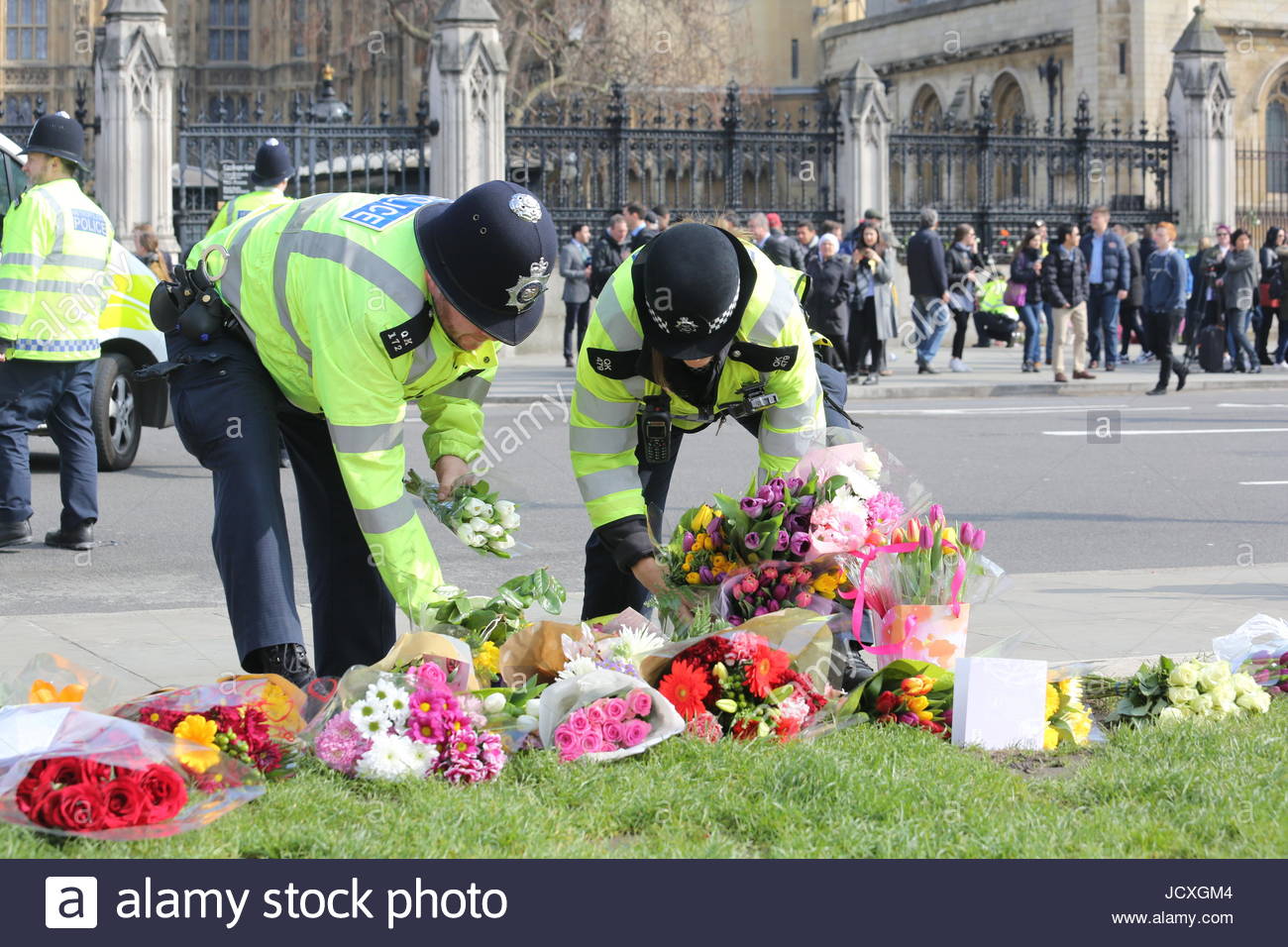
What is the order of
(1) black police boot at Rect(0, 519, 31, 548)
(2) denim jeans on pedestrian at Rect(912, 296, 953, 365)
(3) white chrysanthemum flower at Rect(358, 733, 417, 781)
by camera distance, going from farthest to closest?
(2) denim jeans on pedestrian at Rect(912, 296, 953, 365) → (1) black police boot at Rect(0, 519, 31, 548) → (3) white chrysanthemum flower at Rect(358, 733, 417, 781)

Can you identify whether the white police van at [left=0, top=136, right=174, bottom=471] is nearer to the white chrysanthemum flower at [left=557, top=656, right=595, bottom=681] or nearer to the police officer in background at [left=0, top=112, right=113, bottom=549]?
the police officer in background at [left=0, top=112, right=113, bottom=549]

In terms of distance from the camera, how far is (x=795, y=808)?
157 inches

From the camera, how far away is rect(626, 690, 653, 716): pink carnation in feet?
14.8

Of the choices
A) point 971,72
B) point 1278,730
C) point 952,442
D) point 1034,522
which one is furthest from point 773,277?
point 971,72

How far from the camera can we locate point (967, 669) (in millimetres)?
4734

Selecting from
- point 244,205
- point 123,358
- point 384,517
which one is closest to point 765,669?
point 384,517

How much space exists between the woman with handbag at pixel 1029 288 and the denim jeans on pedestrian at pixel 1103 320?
0.77 metres

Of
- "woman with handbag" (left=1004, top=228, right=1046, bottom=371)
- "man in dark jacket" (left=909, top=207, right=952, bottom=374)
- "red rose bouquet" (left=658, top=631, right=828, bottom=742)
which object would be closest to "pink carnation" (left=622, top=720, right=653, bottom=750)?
"red rose bouquet" (left=658, top=631, right=828, bottom=742)

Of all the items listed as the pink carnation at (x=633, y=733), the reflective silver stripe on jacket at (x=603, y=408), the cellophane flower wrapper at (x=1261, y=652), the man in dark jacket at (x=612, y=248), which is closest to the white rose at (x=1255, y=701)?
the cellophane flower wrapper at (x=1261, y=652)

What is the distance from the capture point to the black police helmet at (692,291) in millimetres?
4488

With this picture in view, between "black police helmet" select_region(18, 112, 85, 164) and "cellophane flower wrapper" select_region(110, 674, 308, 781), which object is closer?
"cellophane flower wrapper" select_region(110, 674, 308, 781)

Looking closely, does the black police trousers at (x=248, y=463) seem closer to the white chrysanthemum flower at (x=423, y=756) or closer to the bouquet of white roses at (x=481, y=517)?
the bouquet of white roses at (x=481, y=517)

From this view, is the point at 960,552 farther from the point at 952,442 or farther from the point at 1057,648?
the point at 952,442

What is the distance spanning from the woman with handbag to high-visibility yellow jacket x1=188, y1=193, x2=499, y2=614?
651 inches
